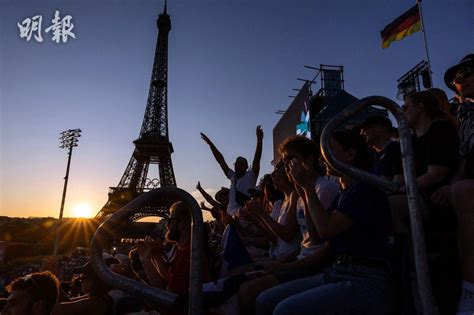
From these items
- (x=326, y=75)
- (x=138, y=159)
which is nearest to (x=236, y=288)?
(x=326, y=75)

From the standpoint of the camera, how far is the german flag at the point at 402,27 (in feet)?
52.2

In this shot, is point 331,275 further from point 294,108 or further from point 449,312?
point 294,108

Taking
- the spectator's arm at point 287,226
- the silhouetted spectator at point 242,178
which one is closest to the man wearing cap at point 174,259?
the spectator's arm at point 287,226

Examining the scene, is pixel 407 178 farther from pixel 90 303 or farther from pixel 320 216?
pixel 90 303

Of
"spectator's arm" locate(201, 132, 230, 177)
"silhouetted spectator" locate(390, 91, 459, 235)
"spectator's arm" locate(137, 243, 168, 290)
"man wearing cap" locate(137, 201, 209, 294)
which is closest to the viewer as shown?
"silhouetted spectator" locate(390, 91, 459, 235)

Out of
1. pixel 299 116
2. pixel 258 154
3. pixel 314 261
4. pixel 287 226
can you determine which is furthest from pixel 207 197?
pixel 299 116

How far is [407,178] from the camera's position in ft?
4.84

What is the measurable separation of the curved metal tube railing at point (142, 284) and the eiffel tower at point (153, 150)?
42655mm

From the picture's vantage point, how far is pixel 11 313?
337cm

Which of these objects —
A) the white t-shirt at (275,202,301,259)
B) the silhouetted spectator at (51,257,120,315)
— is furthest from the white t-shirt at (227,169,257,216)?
the silhouetted spectator at (51,257,120,315)

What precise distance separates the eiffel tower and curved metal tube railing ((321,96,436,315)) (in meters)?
42.9

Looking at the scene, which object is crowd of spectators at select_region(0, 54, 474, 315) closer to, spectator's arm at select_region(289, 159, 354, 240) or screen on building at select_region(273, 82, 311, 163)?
spectator's arm at select_region(289, 159, 354, 240)

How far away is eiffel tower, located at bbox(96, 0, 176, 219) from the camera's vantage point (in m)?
46.3

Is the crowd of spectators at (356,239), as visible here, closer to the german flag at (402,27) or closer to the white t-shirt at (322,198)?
the white t-shirt at (322,198)
